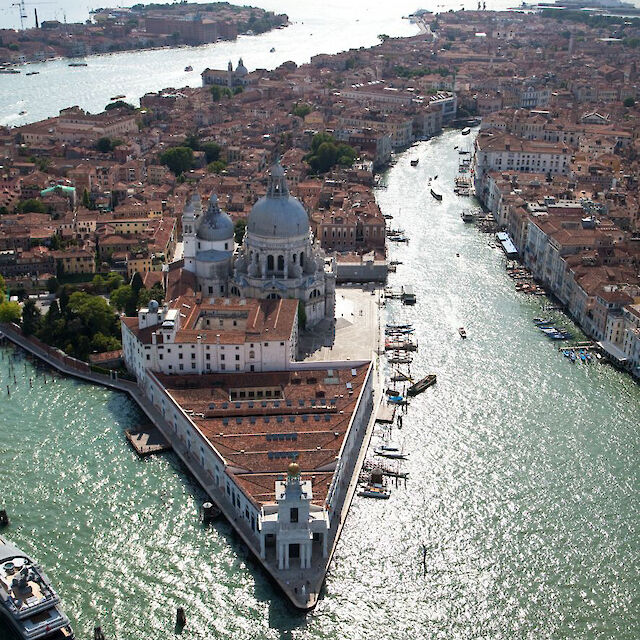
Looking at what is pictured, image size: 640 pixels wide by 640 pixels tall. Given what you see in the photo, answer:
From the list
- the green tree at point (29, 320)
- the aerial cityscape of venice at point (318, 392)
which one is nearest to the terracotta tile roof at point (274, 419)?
the aerial cityscape of venice at point (318, 392)

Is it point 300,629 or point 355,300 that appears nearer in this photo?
point 300,629

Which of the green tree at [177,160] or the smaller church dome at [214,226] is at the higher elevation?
the smaller church dome at [214,226]

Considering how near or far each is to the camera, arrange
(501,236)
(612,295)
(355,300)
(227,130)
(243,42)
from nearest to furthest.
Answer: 1. (612,295)
2. (355,300)
3. (501,236)
4. (227,130)
5. (243,42)

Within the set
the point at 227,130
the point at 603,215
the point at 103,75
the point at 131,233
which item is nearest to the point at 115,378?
the point at 131,233

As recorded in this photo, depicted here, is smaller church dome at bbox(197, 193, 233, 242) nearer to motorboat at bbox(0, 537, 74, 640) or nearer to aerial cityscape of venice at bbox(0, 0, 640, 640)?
aerial cityscape of venice at bbox(0, 0, 640, 640)

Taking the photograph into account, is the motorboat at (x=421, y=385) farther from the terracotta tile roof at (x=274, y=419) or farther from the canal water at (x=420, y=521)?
the terracotta tile roof at (x=274, y=419)

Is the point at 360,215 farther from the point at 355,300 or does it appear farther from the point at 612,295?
the point at 612,295

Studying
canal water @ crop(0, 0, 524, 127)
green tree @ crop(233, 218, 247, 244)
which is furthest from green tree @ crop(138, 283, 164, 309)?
canal water @ crop(0, 0, 524, 127)
